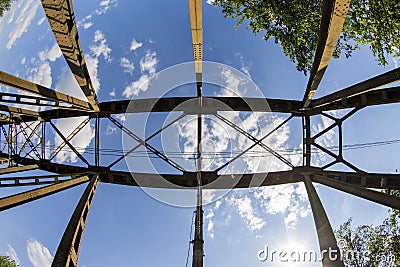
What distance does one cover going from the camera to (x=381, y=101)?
852 centimetres

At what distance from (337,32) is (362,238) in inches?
459

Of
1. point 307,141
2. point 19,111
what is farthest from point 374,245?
point 19,111

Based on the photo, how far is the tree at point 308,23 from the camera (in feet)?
31.7

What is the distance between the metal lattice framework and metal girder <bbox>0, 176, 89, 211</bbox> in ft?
0.06

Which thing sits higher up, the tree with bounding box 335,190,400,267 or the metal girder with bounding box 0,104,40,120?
the metal girder with bounding box 0,104,40,120

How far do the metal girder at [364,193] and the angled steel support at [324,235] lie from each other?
0.55 metres

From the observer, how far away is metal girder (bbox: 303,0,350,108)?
17.2 feet

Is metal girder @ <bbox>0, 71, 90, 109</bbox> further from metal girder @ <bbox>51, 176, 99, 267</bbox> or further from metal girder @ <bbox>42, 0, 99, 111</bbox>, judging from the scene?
metal girder @ <bbox>51, 176, 99, 267</bbox>

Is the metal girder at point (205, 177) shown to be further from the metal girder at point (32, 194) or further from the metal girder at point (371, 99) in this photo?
the metal girder at point (371, 99)

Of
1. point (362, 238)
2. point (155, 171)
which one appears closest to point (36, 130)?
point (155, 171)

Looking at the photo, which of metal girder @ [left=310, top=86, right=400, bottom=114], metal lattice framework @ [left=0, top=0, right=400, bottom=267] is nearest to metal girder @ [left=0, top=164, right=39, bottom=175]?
metal lattice framework @ [left=0, top=0, right=400, bottom=267]

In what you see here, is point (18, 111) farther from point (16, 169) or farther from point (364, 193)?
point (364, 193)

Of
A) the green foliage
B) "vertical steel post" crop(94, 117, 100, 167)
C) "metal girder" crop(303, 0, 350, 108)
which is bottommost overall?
the green foliage

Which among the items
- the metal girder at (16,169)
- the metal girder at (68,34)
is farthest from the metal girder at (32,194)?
the metal girder at (68,34)
